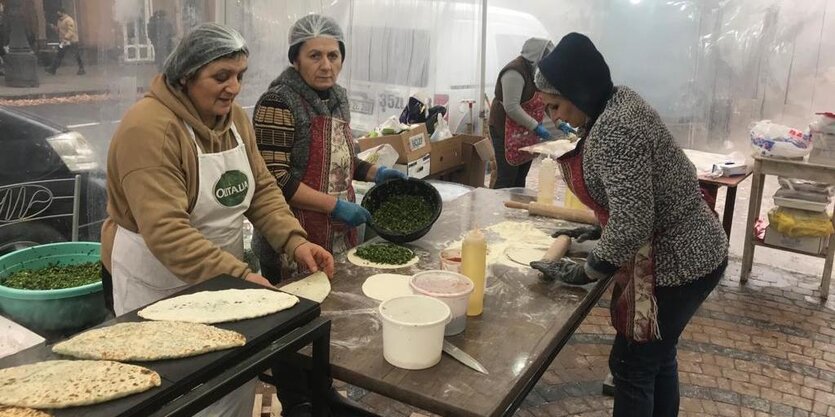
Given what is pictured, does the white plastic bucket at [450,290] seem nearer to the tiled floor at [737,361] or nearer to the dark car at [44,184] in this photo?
the tiled floor at [737,361]

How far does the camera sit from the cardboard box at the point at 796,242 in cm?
429

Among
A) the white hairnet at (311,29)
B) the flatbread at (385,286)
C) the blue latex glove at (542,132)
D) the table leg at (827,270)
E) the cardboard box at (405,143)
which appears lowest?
the table leg at (827,270)

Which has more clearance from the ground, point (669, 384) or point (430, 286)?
point (430, 286)

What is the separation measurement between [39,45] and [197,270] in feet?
6.25

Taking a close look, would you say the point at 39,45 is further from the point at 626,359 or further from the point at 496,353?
the point at 626,359

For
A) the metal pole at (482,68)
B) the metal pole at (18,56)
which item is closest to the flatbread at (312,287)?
the metal pole at (18,56)

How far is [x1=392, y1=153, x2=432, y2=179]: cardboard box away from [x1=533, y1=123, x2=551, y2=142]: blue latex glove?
852mm

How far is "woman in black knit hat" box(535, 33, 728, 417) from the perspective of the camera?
5.88ft

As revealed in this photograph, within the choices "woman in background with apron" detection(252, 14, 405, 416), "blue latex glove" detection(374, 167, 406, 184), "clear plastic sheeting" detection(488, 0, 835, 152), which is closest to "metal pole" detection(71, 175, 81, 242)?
"woman in background with apron" detection(252, 14, 405, 416)

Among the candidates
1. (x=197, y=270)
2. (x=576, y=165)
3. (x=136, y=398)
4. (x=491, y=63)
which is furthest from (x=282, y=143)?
(x=491, y=63)

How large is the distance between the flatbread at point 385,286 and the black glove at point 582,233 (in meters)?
0.82

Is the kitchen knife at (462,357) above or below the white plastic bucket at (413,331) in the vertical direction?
below

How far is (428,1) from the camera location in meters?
5.95

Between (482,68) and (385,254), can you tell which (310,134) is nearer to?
(385,254)
